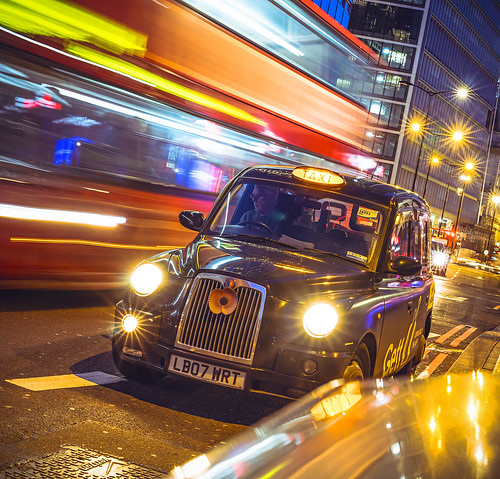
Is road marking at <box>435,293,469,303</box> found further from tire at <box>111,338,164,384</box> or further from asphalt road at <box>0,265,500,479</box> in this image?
tire at <box>111,338,164,384</box>

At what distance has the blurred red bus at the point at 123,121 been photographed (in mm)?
7711

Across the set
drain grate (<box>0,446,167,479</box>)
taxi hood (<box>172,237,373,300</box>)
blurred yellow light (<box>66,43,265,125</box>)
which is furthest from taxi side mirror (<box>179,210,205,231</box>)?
drain grate (<box>0,446,167,479</box>)

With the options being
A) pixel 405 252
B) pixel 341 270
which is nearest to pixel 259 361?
pixel 341 270

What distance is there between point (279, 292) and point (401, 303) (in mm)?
1747

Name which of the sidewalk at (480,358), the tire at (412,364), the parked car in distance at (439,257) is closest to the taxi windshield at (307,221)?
the tire at (412,364)

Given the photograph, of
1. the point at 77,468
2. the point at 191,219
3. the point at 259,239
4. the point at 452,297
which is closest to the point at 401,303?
the point at 259,239

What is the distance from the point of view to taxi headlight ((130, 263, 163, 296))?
5.71 metres

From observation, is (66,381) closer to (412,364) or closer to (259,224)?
(259,224)

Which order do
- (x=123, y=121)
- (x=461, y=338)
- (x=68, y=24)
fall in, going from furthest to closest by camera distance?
(x=461, y=338) → (x=123, y=121) → (x=68, y=24)

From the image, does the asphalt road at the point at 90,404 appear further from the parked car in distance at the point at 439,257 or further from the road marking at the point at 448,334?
the parked car in distance at the point at 439,257

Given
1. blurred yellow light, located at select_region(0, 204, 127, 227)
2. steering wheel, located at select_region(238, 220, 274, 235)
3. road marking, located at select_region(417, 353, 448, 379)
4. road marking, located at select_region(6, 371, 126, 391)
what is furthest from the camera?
road marking, located at select_region(417, 353, 448, 379)

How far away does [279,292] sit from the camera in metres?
5.45

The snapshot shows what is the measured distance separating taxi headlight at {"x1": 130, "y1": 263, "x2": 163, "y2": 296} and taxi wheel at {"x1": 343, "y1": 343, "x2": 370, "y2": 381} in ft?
4.92

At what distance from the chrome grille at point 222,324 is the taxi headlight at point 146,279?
0.35 m
